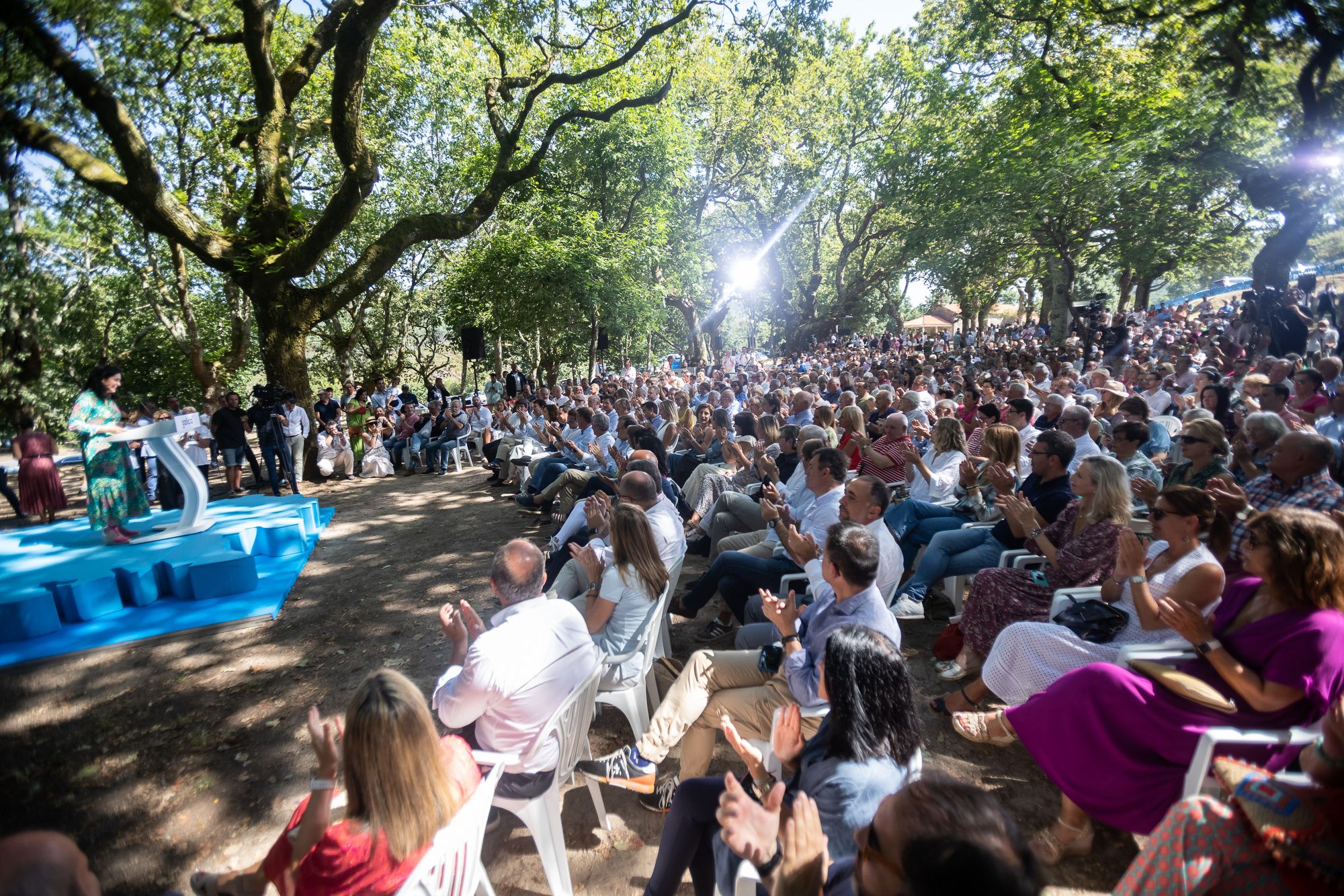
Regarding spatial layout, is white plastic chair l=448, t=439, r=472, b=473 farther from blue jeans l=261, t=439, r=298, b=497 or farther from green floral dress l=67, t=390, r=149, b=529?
green floral dress l=67, t=390, r=149, b=529

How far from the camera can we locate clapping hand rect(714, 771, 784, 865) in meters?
1.44

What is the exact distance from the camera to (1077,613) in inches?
112

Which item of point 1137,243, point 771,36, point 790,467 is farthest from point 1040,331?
point 790,467

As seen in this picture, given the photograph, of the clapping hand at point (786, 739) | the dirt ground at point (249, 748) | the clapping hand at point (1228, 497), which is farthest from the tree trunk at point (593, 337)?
the clapping hand at point (786, 739)

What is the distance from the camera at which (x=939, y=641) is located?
3.81m

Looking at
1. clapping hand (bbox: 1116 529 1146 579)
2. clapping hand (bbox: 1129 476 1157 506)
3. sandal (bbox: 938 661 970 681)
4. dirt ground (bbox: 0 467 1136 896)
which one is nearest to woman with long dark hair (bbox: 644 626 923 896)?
dirt ground (bbox: 0 467 1136 896)

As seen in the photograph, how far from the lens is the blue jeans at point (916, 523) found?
472 centimetres

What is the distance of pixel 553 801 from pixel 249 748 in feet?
7.05

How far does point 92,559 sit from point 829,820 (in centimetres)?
713

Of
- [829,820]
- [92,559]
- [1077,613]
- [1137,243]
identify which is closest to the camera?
[829,820]

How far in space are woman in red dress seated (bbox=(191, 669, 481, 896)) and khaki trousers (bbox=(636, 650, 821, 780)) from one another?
110 centimetres

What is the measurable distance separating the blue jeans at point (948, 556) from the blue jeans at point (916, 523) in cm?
38

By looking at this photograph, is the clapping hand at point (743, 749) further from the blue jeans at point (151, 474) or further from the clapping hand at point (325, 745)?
the blue jeans at point (151, 474)

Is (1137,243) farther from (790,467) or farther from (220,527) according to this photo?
(220,527)
